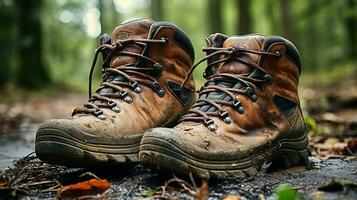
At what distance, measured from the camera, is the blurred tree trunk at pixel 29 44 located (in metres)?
10.7

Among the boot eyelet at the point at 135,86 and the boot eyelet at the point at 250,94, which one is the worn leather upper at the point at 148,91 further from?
the boot eyelet at the point at 250,94

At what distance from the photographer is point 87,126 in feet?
6.09

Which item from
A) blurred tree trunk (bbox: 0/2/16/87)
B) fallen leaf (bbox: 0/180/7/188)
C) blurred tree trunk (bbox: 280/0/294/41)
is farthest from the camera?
blurred tree trunk (bbox: 280/0/294/41)

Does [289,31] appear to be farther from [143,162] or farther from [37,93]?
[143,162]

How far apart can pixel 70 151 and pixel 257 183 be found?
719 mm

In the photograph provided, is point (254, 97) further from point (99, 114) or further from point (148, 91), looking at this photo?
point (99, 114)

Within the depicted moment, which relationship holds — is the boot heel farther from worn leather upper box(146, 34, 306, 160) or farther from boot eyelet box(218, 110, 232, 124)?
boot eyelet box(218, 110, 232, 124)

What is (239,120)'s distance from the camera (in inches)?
75.0

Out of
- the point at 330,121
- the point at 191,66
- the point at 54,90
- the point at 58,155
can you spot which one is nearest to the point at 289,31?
the point at 54,90

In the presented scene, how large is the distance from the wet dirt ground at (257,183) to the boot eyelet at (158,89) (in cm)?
34

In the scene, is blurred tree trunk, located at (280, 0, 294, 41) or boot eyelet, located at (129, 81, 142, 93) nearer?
boot eyelet, located at (129, 81, 142, 93)

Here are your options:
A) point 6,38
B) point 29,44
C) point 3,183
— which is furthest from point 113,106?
point 6,38

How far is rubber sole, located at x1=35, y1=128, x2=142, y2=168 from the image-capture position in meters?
1.76

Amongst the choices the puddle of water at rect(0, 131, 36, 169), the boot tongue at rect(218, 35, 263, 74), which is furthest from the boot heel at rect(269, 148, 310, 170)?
the puddle of water at rect(0, 131, 36, 169)
